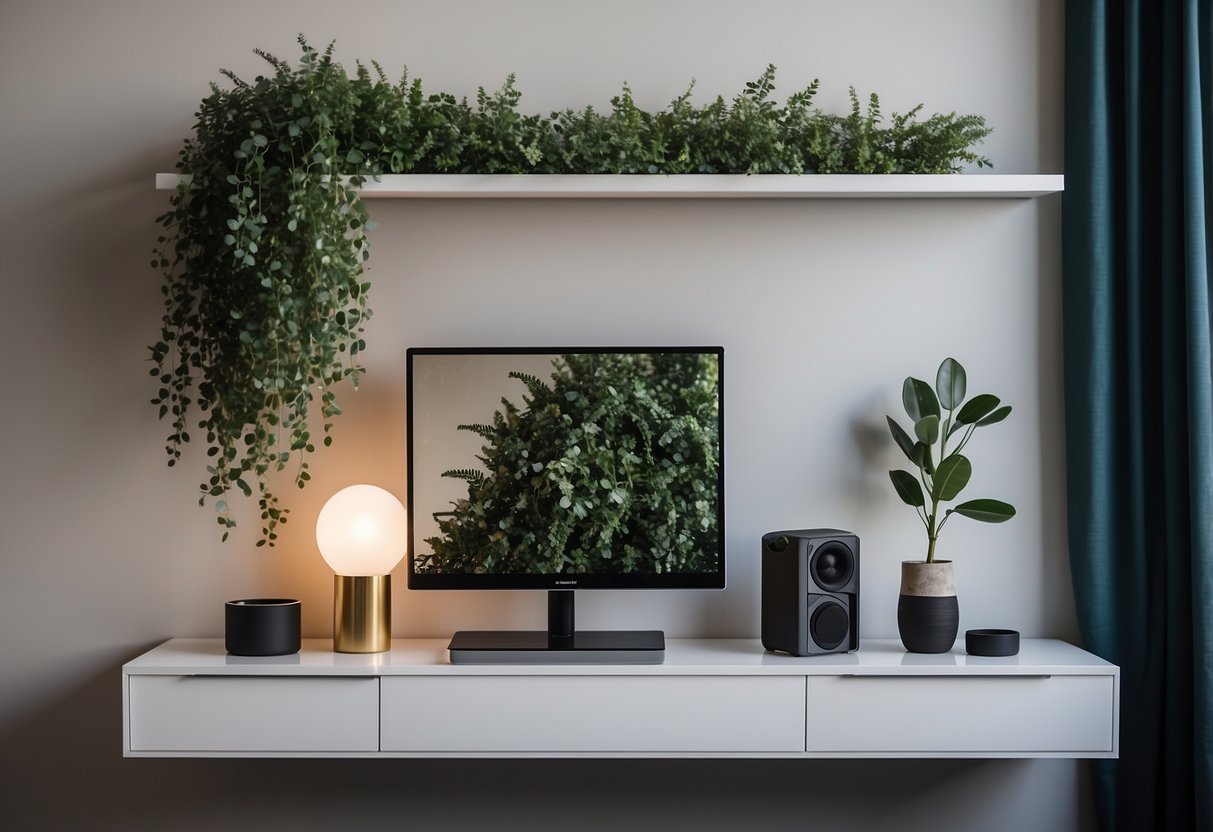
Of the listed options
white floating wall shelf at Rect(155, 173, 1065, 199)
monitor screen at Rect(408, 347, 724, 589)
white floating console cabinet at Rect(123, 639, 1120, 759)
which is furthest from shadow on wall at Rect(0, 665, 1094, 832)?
white floating wall shelf at Rect(155, 173, 1065, 199)

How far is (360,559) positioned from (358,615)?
127 millimetres

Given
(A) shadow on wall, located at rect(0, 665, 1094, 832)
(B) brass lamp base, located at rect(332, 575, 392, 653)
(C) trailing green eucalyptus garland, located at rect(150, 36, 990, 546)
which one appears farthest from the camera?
(A) shadow on wall, located at rect(0, 665, 1094, 832)

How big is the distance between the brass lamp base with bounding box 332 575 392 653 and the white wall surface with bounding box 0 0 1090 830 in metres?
0.21

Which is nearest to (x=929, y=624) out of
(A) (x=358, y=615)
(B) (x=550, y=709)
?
(B) (x=550, y=709)

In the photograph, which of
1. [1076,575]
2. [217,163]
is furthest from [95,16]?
[1076,575]

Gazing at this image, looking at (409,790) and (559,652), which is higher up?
(559,652)

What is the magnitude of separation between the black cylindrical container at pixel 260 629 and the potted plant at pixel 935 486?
4.61 ft

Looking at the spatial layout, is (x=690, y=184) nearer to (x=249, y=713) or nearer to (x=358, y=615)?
(x=358, y=615)

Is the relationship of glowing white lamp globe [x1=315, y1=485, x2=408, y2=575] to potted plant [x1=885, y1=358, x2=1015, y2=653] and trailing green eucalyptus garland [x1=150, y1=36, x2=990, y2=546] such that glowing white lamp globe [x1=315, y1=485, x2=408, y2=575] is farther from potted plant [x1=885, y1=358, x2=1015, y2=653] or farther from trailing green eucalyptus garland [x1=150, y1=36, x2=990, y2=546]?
potted plant [x1=885, y1=358, x2=1015, y2=653]

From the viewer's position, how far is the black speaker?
248 cm

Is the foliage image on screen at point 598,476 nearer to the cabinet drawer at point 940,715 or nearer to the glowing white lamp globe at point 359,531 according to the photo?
the glowing white lamp globe at point 359,531

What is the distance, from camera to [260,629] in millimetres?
2482

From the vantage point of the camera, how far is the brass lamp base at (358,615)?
8.30ft

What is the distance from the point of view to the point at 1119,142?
2.71 meters
